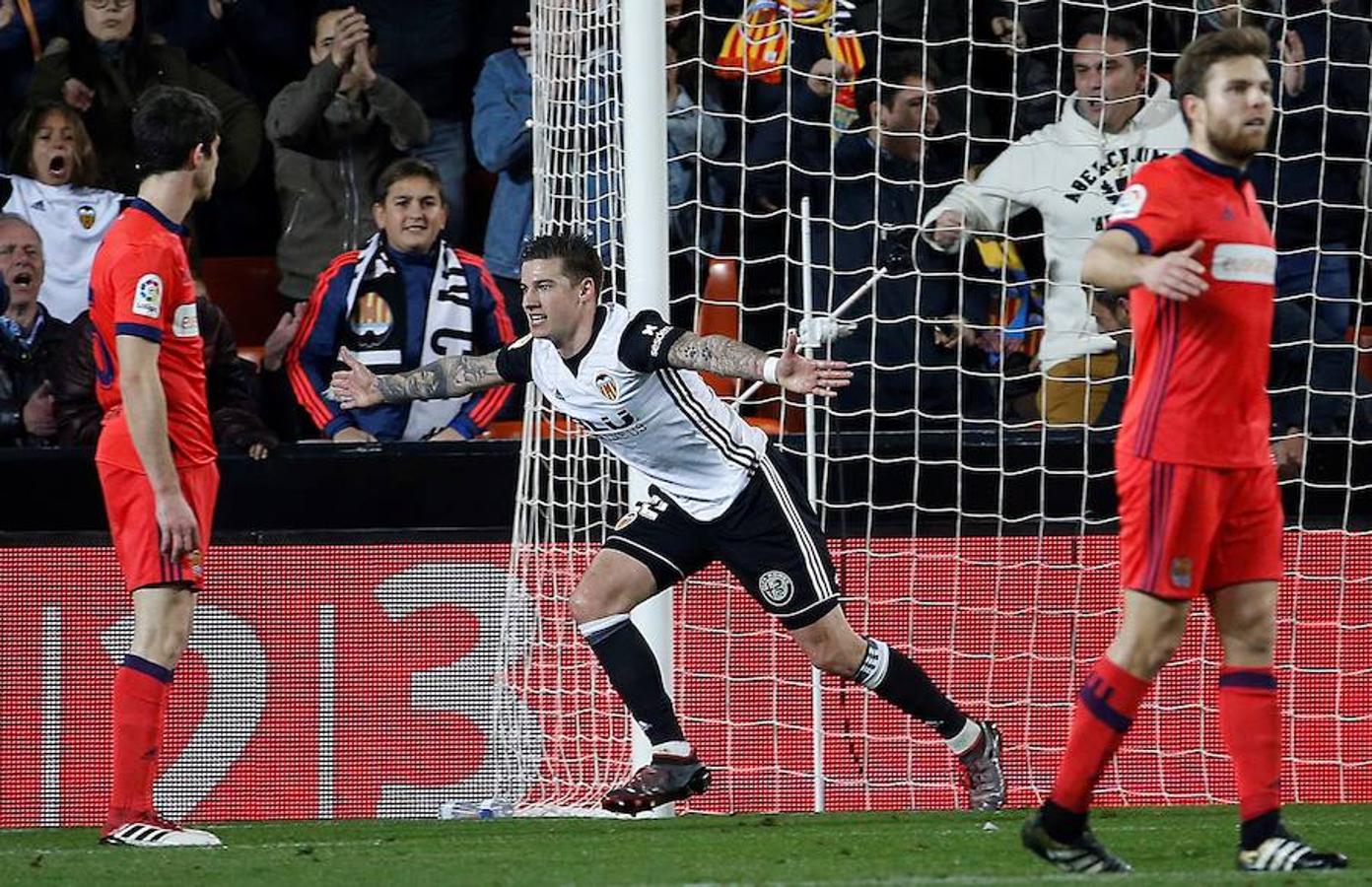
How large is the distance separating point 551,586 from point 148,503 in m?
2.23

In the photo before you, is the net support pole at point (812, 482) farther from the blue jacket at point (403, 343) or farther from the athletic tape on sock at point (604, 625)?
the blue jacket at point (403, 343)

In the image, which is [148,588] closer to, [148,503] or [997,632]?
[148,503]

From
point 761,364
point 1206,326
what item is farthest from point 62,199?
point 1206,326

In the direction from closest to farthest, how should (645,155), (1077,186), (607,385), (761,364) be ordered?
(761,364) < (607,385) < (645,155) < (1077,186)

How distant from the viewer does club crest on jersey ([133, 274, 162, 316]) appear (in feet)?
19.9

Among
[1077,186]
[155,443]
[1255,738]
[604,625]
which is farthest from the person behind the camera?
[1077,186]

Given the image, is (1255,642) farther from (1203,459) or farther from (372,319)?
(372,319)

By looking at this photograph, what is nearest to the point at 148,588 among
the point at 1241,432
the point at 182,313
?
the point at 182,313

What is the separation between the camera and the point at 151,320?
19.9ft

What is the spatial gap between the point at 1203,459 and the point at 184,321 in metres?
2.97

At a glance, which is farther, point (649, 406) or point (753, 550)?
point (753, 550)

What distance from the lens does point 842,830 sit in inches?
253

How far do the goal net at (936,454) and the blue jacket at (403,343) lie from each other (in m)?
0.48

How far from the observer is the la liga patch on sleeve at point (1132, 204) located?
4.86 metres
